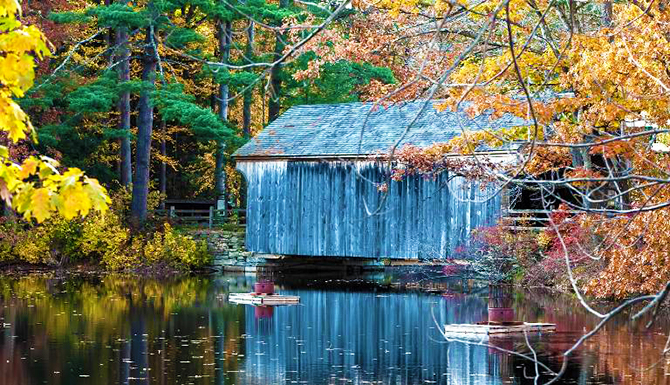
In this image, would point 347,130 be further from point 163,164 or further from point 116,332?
point 116,332

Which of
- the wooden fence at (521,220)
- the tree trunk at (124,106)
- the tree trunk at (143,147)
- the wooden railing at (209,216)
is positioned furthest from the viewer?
the wooden railing at (209,216)

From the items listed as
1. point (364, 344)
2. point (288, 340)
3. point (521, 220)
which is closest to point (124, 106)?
point (521, 220)

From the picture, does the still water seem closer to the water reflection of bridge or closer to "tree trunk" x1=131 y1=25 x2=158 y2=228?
the water reflection of bridge

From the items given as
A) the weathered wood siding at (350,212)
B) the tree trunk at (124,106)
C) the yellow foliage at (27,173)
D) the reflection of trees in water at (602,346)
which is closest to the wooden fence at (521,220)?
the weathered wood siding at (350,212)

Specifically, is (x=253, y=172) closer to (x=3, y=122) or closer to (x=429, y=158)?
(x=429, y=158)

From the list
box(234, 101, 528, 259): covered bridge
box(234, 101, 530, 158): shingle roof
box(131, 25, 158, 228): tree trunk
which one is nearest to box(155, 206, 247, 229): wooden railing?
box(131, 25, 158, 228): tree trunk

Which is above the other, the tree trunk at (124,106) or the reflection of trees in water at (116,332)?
the tree trunk at (124,106)

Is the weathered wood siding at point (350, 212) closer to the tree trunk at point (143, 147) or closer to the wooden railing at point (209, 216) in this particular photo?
the wooden railing at point (209, 216)

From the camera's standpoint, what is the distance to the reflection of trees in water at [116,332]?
52.1 feet

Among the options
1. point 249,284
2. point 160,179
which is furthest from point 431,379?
point 160,179

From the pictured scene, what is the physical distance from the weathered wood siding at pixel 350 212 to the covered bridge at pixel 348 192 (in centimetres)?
3

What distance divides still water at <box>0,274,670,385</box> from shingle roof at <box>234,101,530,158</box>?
3.89 metres

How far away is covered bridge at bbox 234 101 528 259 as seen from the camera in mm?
28766

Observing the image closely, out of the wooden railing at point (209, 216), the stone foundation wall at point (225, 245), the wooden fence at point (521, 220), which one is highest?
the wooden railing at point (209, 216)
